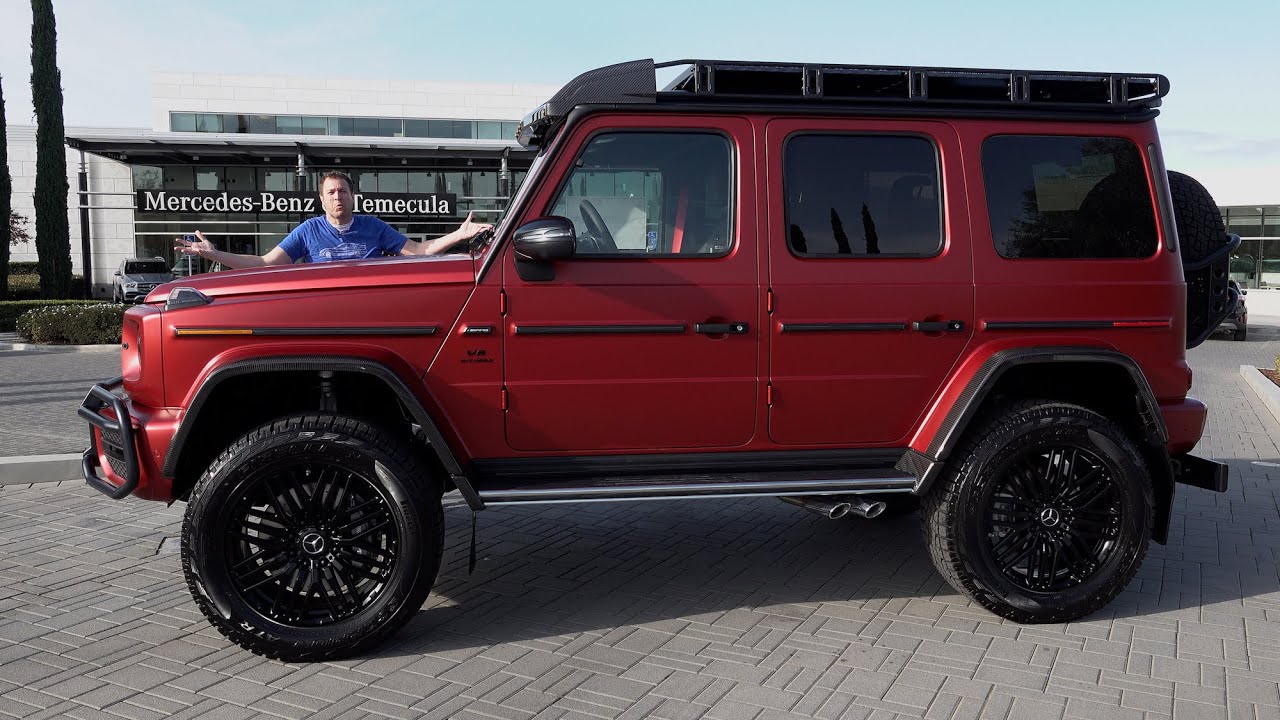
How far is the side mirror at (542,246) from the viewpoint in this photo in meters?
3.84

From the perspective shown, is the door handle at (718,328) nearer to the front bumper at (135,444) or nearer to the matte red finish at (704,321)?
the matte red finish at (704,321)

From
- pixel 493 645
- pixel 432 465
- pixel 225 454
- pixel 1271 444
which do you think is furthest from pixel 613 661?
pixel 1271 444

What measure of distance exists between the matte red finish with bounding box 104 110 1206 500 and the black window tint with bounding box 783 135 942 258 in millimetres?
57

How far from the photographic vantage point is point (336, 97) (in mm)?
52938

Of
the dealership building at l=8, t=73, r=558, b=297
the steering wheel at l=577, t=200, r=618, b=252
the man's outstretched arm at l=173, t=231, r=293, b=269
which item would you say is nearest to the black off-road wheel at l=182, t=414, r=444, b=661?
the steering wheel at l=577, t=200, r=618, b=252

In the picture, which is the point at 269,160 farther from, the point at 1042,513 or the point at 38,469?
the point at 1042,513

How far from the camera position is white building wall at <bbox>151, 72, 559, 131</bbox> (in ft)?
167

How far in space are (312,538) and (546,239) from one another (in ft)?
5.05

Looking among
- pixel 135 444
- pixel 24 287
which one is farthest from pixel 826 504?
pixel 24 287

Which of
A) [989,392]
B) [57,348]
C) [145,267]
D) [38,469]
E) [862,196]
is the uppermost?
[145,267]

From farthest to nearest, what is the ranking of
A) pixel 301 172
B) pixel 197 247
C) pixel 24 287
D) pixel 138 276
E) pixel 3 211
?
pixel 301 172 → pixel 24 287 → pixel 138 276 → pixel 3 211 → pixel 197 247

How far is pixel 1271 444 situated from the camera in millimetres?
9031

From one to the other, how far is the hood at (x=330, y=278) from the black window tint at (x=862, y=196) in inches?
57.2

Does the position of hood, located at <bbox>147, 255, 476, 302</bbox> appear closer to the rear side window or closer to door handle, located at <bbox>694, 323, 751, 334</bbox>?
door handle, located at <bbox>694, 323, 751, 334</bbox>
